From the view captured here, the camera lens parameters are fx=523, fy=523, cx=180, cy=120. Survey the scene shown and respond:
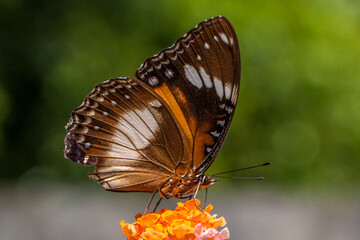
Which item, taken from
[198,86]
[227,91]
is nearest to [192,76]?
[198,86]

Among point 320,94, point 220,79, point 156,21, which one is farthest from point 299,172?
point 220,79

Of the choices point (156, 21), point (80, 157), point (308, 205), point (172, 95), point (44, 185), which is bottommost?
point (308, 205)

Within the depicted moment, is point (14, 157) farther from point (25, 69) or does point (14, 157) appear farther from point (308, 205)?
point (308, 205)

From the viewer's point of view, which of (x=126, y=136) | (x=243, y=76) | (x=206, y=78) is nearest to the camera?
(x=206, y=78)

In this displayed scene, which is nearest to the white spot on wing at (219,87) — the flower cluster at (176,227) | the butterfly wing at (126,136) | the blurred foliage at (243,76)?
the butterfly wing at (126,136)

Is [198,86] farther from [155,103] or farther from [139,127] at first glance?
[139,127]

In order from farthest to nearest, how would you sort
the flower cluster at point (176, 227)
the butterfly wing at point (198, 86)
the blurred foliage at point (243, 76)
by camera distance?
the blurred foliage at point (243, 76) → the butterfly wing at point (198, 86) → the flower cluster at point (176, 227)

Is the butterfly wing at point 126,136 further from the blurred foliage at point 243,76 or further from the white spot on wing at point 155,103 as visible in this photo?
the blurred foliage at point 243,76
